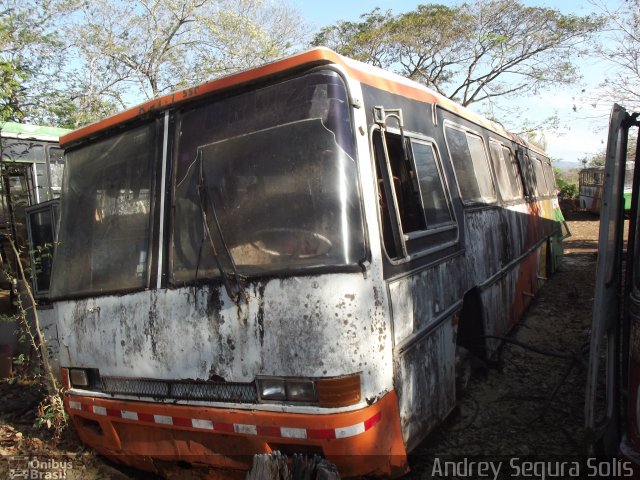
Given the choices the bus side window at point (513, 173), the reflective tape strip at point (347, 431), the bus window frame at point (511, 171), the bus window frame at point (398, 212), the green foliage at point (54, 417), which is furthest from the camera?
the bus side window at point (513, 173)

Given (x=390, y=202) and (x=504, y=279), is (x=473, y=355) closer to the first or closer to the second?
(x=504, y=279)

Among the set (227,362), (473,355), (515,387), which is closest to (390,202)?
(227,362)

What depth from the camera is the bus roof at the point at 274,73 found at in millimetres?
2619

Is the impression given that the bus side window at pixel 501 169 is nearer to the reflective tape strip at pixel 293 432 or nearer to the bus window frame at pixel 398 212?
the bus window frame at pixel 398 212

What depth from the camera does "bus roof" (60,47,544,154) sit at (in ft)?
8.59

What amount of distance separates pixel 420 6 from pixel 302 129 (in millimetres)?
21016

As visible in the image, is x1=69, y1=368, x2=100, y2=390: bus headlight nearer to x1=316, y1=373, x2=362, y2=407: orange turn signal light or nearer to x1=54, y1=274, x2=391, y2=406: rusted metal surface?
x1=54, y1=274, x2=391, y2=406: rusted metal surface

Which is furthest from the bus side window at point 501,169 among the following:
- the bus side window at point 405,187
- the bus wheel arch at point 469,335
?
the bus side window at point 405,187

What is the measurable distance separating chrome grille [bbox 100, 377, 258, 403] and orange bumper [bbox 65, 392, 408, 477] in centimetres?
6

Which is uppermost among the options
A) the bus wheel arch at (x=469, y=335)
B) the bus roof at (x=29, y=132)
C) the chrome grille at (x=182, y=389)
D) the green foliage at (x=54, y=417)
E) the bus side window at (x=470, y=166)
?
the bus roof at (x=29, y=132)

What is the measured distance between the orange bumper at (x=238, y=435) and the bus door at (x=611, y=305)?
3.52 ft

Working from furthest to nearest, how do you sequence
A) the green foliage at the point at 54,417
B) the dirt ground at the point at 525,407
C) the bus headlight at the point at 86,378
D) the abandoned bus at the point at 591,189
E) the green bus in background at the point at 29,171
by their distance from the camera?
the abandoned bus at the point at 591,189
the green bus in background at the point at 29,171
the green foliage at the point at 54,417
the dirt ground at the point at 525,407
the bus headlight at the point at 86,378

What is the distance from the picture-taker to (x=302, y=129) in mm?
2594

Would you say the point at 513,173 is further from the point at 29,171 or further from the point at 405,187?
the point at 29,171
